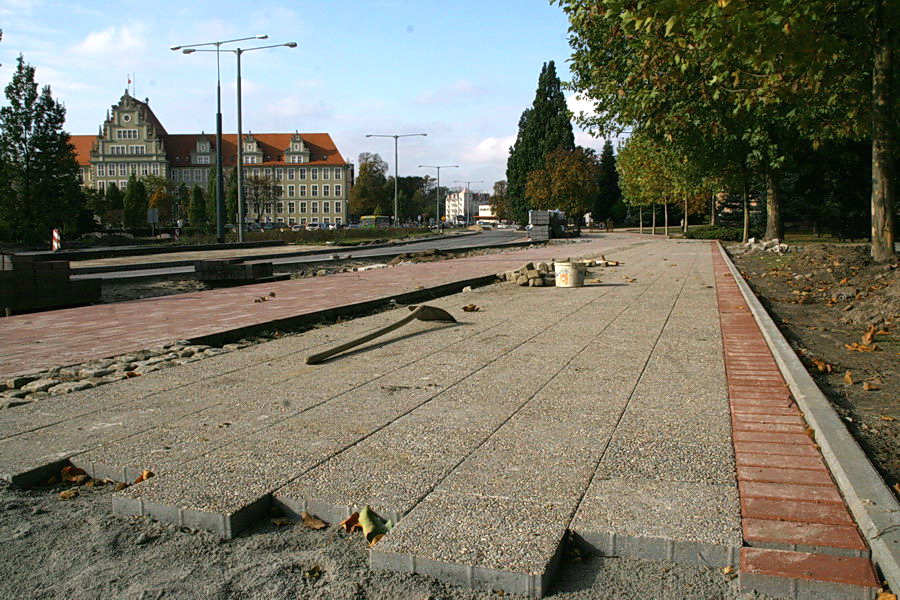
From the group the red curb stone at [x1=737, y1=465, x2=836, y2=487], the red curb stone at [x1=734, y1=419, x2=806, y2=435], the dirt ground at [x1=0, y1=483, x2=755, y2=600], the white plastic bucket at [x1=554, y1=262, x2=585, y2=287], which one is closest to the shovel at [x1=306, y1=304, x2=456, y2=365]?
the dirt ground at [x1=0, y1=483, x2=755, y2=600]

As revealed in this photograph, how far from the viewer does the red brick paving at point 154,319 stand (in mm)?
7273

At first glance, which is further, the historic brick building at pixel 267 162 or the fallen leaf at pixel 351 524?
the historic brick building at pixel 267 162

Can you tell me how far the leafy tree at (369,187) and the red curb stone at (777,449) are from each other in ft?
369

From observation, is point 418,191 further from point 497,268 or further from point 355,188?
point 497,268

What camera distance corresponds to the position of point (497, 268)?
63.1ft

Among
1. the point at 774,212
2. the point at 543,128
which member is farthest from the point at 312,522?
the point at 543,128

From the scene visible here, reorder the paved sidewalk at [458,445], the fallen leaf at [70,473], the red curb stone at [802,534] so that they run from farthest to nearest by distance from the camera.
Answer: the fallen leaf at [70,473]
the paved sidewalk at [458,445]
the red curb stone at [802,534]

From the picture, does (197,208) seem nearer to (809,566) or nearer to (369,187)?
(369,187)

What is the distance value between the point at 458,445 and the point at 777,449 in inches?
68.4

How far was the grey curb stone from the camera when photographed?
2766mm

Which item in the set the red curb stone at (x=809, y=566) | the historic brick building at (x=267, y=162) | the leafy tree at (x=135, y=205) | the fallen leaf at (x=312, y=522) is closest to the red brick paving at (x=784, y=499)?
the red curb stone at (x=809, y=566)

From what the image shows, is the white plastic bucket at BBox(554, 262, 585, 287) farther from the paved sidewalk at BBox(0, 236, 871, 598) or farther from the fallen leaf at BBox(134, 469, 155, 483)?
the fallen leaf at BBox(134, 469, 155, 483)

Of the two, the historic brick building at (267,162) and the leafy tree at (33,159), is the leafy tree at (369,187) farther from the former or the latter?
the leafy tree at (33,159)

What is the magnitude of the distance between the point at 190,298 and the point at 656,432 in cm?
953
